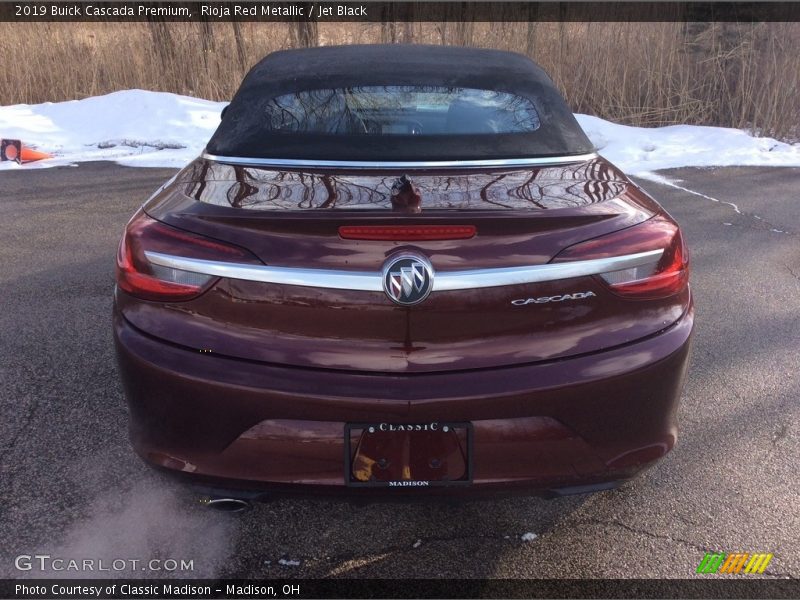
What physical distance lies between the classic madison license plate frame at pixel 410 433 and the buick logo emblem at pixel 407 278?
0.33 m

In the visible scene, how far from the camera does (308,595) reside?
7.00ft

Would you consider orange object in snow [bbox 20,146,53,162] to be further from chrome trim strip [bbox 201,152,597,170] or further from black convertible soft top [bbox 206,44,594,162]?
chrome trim strip [bbox 201,152,597,170]

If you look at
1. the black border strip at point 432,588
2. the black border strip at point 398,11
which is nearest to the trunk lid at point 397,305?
the black border strip at point 432,588

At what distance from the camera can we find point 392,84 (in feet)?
9.84

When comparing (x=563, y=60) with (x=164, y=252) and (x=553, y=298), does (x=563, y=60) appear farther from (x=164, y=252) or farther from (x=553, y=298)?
(x=164, y=252)

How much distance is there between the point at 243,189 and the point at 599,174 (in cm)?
120

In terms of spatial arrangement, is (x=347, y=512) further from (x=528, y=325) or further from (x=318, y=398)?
(x=528, y=325)

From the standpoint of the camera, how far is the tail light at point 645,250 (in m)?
1.95

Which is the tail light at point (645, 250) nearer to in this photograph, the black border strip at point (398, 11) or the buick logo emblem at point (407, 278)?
the buick logo emblem at point (407, 278)

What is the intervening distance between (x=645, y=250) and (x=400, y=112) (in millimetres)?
1241

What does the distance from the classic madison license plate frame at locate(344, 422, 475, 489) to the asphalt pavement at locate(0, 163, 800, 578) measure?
13 cm

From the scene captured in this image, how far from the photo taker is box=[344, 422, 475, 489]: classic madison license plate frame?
1.87 m

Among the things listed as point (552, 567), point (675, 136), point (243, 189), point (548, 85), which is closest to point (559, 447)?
point (552, 567)

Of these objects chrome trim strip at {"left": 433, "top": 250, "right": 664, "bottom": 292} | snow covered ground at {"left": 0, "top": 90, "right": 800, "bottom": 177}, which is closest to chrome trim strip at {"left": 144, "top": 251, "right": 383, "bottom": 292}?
chrome trim strip at {"left": 433, "top": 250, "right": 664, "bottom": 292}
